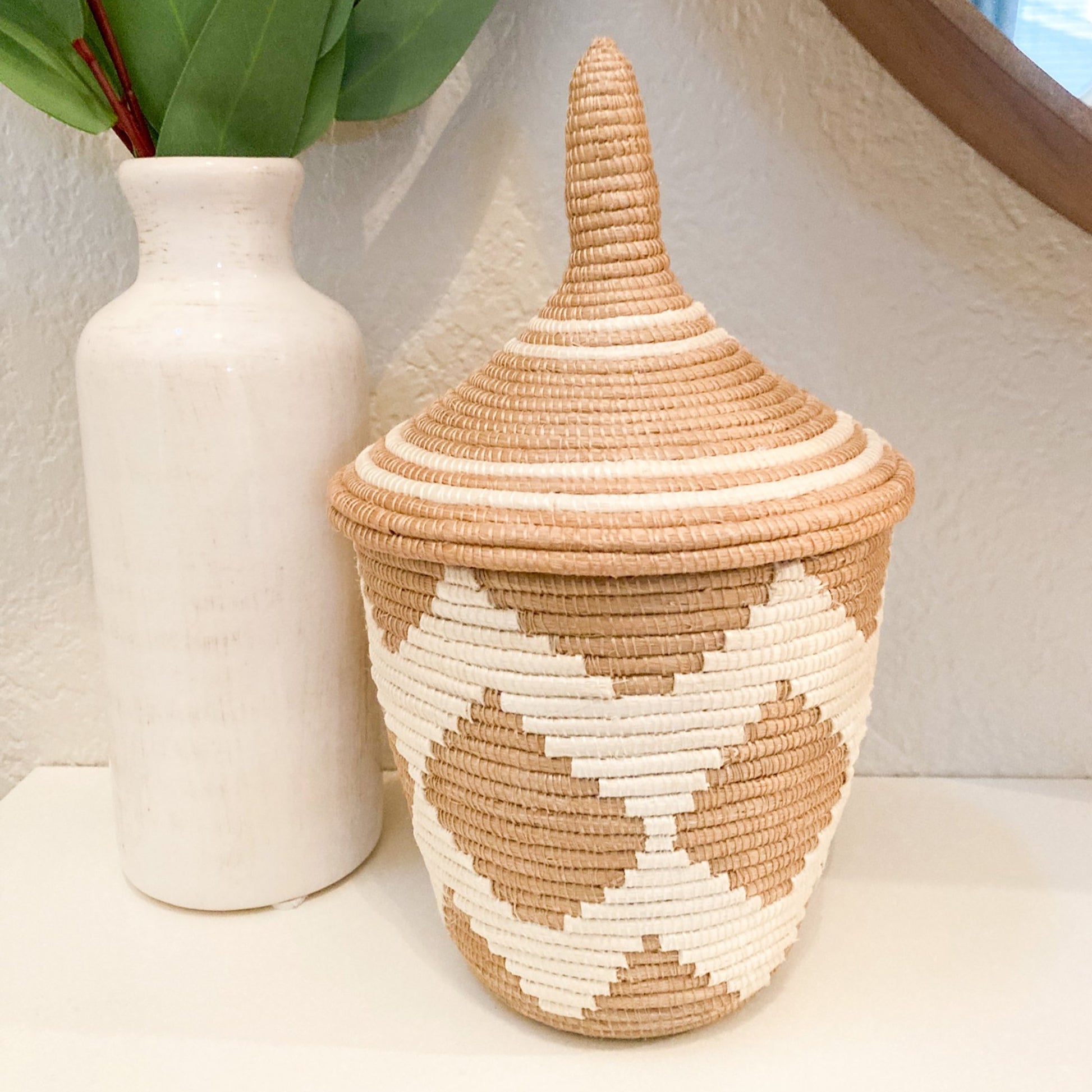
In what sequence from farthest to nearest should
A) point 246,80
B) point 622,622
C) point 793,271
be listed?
point 793,271 → point 246,80 → point 622,622

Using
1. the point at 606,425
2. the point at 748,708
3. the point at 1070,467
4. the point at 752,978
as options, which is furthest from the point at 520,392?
the point at 1070,467

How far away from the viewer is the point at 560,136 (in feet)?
2.18

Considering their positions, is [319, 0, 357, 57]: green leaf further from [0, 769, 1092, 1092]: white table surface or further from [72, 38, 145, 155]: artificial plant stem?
[0, 769, 1092, 1092]: white table surface

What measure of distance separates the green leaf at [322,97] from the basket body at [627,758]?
0.26 metres

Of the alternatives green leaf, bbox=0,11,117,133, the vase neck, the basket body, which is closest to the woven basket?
the basket body

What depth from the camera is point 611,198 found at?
485 millimetres

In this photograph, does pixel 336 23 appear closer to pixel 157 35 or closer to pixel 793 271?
pixel 157 35

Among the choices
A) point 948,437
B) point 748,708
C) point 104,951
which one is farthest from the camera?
point 948,437

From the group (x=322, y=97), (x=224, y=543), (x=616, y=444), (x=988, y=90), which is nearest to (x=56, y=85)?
(x=322, y=97)

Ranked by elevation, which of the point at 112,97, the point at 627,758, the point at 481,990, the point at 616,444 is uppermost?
the point at 112,97

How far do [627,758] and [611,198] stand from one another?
26 centimetres

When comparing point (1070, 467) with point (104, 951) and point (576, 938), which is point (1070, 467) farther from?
point (104, 951)

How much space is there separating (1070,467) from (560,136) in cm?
41

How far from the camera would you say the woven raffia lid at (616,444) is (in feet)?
1.37
